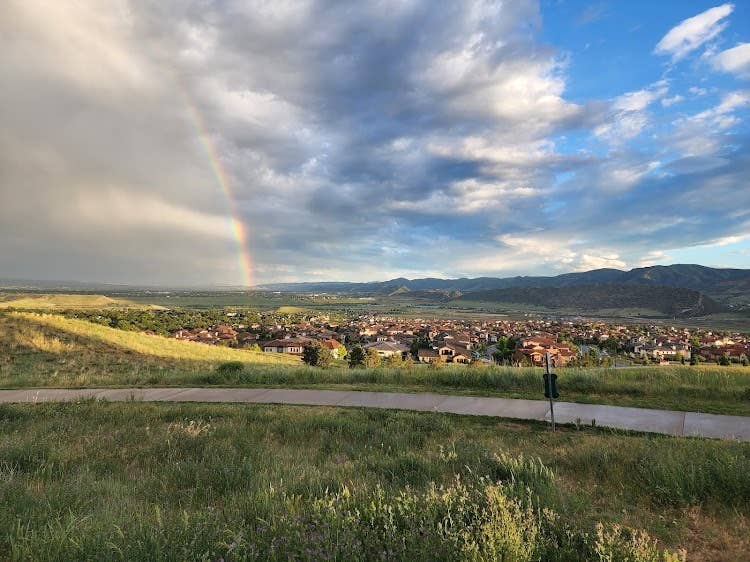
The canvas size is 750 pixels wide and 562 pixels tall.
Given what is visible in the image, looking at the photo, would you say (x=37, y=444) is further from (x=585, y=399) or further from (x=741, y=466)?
(x=585, y=399)

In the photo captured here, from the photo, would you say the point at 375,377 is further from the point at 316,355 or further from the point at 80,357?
the point at 316,355

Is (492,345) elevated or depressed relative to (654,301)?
depressed

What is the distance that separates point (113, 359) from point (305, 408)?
14760 millimetres

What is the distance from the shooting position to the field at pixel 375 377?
9.66 metres

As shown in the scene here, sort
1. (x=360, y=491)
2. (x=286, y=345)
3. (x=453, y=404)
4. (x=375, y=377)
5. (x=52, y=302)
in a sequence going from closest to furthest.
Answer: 1. (x=360, y=491)
2. (x=453, y=404)
3. (x=375, y=377)
4. (x=286, y=345)
5. (x=52, y=302)

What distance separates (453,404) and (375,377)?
13.6ft

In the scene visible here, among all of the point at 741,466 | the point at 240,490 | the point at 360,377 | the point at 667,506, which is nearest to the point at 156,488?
the point at 240,490

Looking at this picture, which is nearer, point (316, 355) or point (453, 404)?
point (453, 404)

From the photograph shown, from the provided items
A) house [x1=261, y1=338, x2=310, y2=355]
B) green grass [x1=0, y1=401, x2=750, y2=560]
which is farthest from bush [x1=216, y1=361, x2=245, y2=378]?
house [x1=261, y1=338, x2=310, y2=355]

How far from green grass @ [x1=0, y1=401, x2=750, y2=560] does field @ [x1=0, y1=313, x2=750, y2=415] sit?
3484mm

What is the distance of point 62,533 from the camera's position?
3.37m

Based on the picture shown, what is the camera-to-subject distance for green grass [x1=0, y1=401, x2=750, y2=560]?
315 cm

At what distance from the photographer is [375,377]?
13195 mm

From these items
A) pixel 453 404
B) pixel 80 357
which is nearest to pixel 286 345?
pixel 80 357
